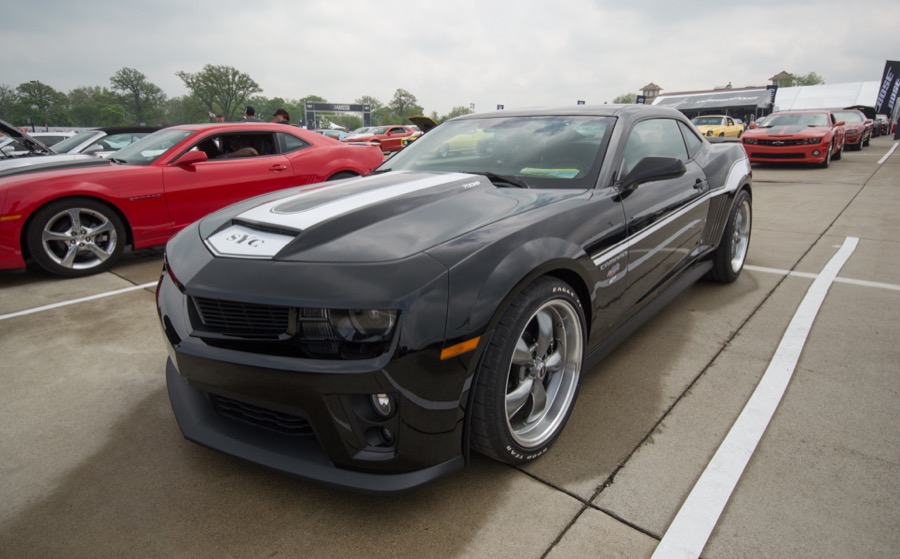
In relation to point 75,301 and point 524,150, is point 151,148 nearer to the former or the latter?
point 75,301

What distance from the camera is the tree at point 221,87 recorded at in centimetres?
8744

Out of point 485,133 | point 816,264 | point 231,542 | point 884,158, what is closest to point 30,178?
point 485,133

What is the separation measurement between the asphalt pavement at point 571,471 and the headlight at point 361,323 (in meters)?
0.62

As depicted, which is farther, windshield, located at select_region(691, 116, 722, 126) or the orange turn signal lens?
windshield, located at select_region(691, 116, 722, 126)

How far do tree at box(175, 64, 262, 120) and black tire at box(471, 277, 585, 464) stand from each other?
95.0m

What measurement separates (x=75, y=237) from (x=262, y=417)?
3906mm

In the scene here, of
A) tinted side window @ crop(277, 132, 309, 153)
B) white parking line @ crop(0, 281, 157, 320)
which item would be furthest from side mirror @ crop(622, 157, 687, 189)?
tinted side window @ crop(277, 132, 309, 153)

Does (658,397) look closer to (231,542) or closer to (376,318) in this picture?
(376,318)

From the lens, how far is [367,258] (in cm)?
164

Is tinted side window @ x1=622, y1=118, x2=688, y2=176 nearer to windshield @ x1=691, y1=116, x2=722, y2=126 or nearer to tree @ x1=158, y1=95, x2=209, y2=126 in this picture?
windshield @ x1=691, y1=116, x2=722, y2=126

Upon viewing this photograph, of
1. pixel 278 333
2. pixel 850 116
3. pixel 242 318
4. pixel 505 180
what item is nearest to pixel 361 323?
pixel 278 333

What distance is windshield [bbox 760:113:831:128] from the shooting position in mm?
12805

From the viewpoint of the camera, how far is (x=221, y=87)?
291 feet

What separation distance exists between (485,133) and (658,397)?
1.64 meters
